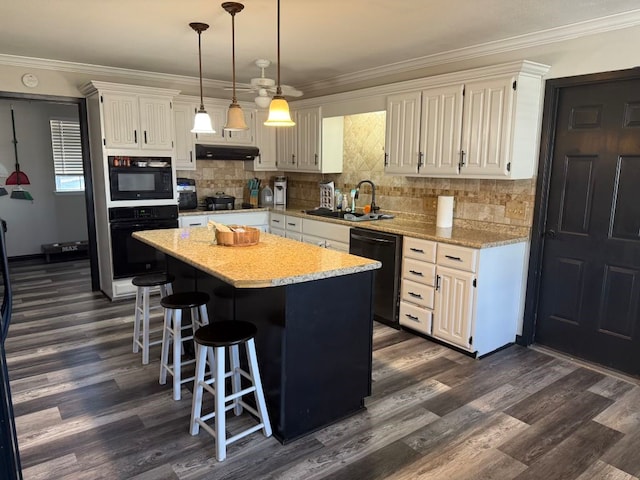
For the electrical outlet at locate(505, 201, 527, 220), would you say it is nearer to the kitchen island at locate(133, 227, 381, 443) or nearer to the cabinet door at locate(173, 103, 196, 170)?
the kitchen island at locate(133, 227, 381, 443)

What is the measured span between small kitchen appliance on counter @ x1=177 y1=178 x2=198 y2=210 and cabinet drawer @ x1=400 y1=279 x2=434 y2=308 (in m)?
2.77

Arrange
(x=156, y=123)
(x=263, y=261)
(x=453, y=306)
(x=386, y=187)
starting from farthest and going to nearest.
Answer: (x=386, y=187), (x=156, y=123), (x=453, y=306), (x=263, y=261)

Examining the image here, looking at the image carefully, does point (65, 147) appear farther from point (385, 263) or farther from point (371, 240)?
point (385, 263)

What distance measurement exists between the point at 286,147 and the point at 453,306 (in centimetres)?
310

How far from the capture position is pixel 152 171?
15.5 feet

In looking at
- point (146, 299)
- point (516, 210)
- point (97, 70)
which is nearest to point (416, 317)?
point (516, 210)

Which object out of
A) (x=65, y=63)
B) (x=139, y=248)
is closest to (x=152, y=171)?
(x=139, y=248)

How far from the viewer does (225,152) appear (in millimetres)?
5391

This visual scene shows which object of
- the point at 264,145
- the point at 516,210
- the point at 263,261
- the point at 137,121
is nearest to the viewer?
the point at 263,261

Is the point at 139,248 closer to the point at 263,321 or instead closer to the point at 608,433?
the point at 263,321

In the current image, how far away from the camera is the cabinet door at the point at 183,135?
199 inches

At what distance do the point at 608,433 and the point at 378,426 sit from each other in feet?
4.20

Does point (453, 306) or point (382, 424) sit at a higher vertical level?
point (453, 306)

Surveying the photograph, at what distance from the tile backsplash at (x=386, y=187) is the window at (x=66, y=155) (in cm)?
235
